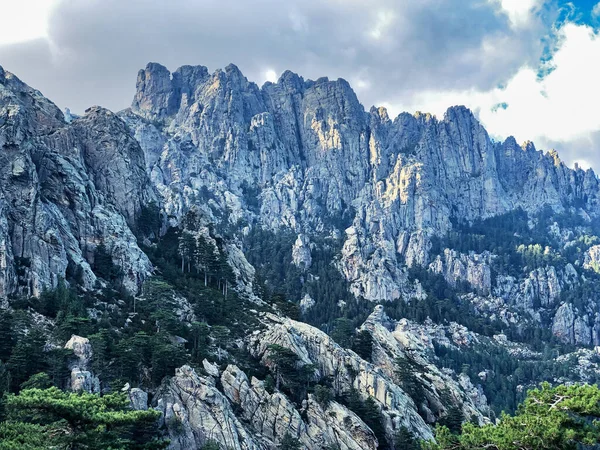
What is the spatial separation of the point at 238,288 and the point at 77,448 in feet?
246

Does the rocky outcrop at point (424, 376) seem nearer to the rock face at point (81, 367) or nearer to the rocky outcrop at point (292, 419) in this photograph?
the rocky outcrop at point (292, 419)

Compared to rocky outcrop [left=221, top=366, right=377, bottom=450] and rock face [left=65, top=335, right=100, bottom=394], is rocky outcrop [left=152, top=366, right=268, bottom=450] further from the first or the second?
rock face [left=65, top=335, right=100, bottom=394]

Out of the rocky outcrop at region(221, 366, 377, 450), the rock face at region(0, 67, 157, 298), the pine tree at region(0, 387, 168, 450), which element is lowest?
the rocky outcrop at region(221, 366, 377, 450)

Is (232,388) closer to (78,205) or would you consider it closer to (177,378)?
(177,378)

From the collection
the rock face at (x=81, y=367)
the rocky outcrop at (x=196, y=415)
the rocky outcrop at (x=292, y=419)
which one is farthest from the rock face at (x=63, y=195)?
the rocky outcrop at (x=292, y=419)

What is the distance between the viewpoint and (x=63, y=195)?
94.4 metres

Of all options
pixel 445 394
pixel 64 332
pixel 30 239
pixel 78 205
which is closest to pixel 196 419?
pixel 64 332

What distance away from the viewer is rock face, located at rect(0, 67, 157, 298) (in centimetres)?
7769

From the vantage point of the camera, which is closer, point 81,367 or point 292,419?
point 81,367

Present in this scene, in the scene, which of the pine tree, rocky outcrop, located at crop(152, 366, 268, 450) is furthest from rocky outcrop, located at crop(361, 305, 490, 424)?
the pine tree

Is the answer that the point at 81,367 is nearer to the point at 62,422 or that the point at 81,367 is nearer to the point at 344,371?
the point at 62,422

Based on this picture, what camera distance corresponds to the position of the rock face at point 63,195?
7769cm

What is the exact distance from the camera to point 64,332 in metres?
61.6

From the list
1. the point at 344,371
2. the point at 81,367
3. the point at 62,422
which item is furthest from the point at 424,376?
the point at 62,422
